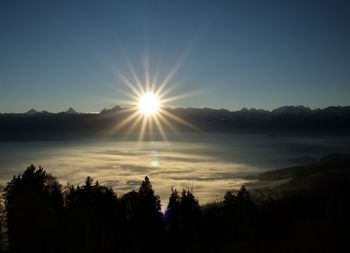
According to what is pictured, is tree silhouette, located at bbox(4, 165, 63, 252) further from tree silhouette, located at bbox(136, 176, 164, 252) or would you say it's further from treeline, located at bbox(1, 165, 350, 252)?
tree silhouette, located at bbox(136, 176, 164, 252)

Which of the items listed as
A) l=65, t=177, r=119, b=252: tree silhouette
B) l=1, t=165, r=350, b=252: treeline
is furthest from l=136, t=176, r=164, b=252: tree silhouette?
l=65, t=177, r=119, b=252: tree silhouette

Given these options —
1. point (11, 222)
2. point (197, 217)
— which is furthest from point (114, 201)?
point (11, 222)

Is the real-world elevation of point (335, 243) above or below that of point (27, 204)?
below

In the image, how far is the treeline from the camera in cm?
4766

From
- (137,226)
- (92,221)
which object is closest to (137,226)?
(137,226)

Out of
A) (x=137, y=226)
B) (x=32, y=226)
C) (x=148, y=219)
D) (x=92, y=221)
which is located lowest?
(x=137, y=226)

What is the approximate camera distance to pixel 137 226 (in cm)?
6034

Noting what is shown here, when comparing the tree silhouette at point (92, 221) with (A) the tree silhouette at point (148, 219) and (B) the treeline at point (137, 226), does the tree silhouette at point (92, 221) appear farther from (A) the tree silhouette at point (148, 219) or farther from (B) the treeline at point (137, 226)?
(A) the tree silhouette at point (148, 219)

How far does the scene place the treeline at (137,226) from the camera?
47656 mm

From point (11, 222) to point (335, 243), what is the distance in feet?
122

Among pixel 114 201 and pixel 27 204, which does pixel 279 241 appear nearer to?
pixel 114 201

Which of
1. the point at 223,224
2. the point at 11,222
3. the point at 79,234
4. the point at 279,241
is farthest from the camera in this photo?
the point at 223,224

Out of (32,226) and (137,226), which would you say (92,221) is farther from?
(32,226)

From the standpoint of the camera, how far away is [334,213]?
63000 mm
